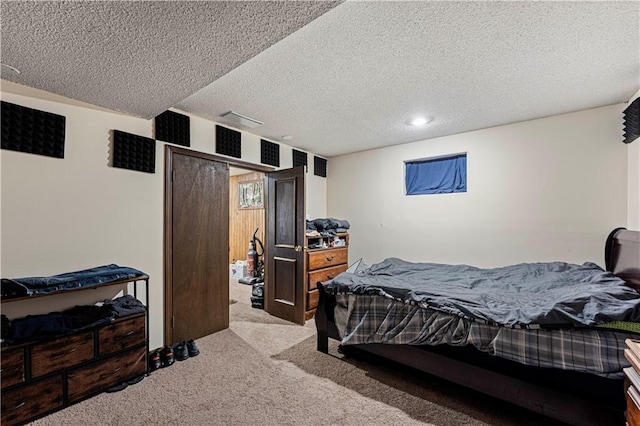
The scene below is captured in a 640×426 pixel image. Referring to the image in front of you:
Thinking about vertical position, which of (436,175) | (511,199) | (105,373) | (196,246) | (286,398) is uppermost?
(436,175)

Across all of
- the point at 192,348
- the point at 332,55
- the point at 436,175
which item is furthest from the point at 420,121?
the point at 192,348

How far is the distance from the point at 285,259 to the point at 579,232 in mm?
3293

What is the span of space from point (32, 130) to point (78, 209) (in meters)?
0.63

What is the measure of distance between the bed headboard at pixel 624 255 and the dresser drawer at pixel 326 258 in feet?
9.38

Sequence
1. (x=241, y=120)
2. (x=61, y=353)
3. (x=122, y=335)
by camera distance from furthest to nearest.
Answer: (x=241, y=120) → (x=122, y=335) → (x=61, y=353)

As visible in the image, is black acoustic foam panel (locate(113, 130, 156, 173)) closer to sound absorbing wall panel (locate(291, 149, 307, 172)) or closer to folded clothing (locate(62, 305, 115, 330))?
folded clothing (locate(62, 305, 115, 330))

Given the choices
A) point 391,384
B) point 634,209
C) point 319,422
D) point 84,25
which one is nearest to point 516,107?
point 634,209

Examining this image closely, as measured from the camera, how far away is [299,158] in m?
4.54

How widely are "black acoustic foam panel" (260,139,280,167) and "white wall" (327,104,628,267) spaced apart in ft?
4.79

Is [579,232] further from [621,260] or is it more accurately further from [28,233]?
[28,233]

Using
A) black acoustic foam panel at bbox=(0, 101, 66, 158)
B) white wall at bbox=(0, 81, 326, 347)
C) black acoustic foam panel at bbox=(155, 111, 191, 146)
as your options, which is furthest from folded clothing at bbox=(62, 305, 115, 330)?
black acoustic foam panel at bbox=(155, 111, 191, 146)

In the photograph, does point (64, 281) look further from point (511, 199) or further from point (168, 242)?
point (511, 199)

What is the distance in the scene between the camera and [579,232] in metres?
2.96

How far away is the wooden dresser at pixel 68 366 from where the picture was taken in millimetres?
1701
